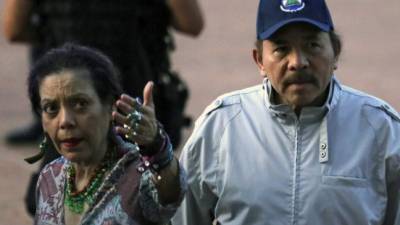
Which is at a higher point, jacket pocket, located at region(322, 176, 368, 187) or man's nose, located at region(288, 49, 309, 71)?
man's nose, located at region(288, 49, 309, 71)

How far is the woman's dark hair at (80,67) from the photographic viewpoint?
416 centimetres

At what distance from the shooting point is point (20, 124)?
449 inches

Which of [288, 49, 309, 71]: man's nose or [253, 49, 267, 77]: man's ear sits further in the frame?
[253, 49, 267, 77]: man's ear

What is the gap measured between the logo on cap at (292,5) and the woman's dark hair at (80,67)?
54 centimetres

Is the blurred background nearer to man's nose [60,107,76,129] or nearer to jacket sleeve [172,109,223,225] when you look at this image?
jacket sleeve [172,109,223,225]


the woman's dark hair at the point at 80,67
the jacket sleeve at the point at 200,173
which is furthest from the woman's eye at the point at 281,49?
the woman's dark hair at the point at 80,67

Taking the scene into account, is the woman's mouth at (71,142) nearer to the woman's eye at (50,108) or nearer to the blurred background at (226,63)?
the woman's eye at (50,108)

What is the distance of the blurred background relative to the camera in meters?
10.3

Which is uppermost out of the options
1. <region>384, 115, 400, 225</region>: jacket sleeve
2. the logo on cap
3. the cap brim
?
the logo on cap

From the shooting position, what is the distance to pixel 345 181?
4258 mm

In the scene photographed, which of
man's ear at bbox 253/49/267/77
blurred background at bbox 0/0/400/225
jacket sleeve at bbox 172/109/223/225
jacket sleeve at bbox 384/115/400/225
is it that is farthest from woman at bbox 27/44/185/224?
blurred background at bbox 0/0/400/225

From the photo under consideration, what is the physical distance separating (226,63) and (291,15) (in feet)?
30.8

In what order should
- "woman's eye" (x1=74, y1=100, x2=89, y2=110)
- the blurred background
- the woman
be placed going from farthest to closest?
the blurred background
"woman's eye" (x1=74, y1=100, x2=89, y2=110)
the woman

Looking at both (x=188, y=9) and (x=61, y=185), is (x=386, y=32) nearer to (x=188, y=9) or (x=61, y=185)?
(x=188, y=9)
